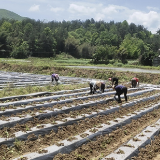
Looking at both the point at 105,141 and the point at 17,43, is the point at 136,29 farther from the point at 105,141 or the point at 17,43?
the point at 105,141

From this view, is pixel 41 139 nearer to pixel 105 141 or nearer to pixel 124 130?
pixel 105 141

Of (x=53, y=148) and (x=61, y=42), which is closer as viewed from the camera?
(x=53, y=148)

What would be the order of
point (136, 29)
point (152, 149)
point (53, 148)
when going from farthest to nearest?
point (136, 29) < point (152, 149) < point (53, 148)

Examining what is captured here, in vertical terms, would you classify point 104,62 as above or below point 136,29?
below

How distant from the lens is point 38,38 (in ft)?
174

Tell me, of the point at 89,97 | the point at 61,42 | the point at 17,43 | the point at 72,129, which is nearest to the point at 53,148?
the point at 72,129

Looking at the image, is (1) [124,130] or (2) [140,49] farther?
(2) [140,49]

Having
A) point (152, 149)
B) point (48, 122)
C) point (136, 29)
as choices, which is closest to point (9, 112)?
point (48, 122)

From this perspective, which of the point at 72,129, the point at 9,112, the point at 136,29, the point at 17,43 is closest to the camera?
the point at 72,129

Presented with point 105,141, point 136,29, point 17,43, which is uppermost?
point 136,29

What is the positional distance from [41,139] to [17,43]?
48.6 m

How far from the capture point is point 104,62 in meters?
37.8

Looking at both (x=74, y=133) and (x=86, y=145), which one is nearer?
(x=86, y=145)

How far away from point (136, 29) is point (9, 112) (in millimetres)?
112561
